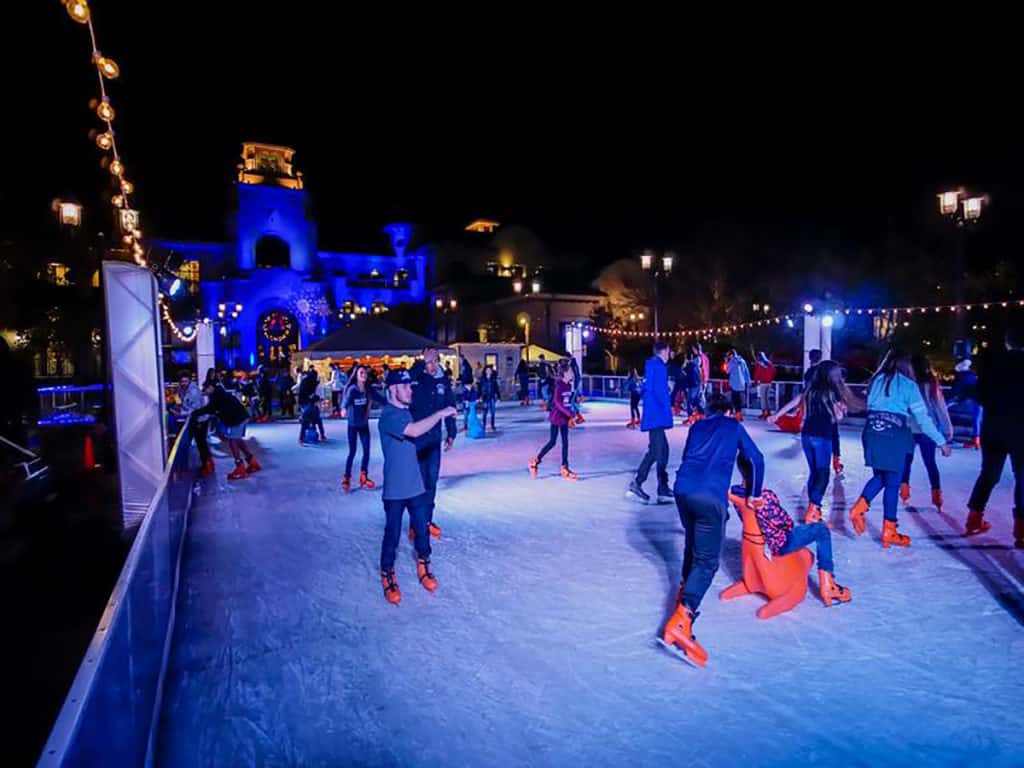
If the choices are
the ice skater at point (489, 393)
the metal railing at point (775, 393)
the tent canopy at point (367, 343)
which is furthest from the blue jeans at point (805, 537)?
the tent canopy at point (367, 343)

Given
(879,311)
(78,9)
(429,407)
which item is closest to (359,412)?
(429,407)

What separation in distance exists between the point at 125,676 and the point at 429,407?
3824mm

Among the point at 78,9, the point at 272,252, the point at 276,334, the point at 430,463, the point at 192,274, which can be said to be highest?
the point at 272,252

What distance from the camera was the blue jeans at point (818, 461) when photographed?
5.81 meters

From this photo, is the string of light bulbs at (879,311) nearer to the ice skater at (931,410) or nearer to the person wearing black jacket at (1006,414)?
the ice skater at (931,410)

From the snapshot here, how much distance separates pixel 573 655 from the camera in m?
3.63

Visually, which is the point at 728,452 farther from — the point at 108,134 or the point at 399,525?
the point at 108,134

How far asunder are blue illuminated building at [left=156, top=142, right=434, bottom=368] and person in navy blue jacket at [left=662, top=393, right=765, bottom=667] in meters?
35.0

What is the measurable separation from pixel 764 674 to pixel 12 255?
24.1 meters

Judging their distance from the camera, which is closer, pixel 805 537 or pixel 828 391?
pixel 805 537

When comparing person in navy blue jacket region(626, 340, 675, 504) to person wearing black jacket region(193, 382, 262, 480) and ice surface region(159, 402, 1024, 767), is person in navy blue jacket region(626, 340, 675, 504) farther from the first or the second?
person wearing black jacket region(193, 382, 262, 480)

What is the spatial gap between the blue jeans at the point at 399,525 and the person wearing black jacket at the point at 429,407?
35 centimetres

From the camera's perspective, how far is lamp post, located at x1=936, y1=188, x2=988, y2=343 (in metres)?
11.4

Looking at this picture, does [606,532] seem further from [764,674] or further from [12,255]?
[12,255]
